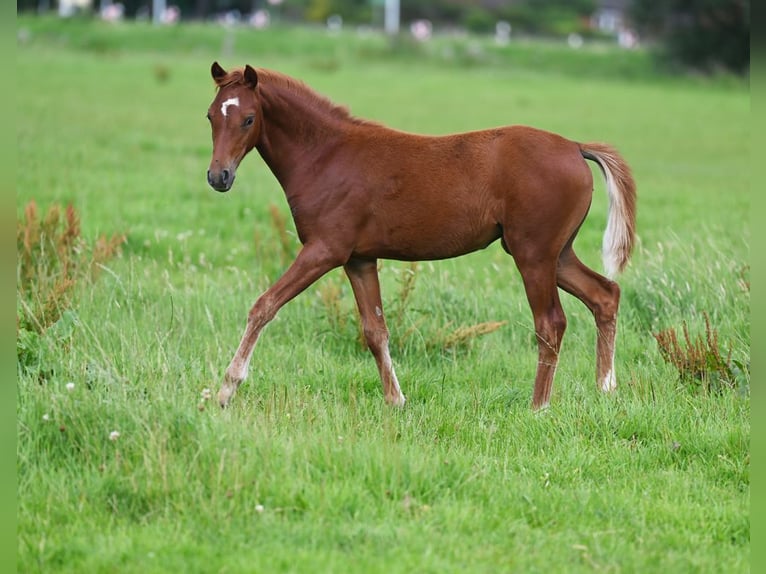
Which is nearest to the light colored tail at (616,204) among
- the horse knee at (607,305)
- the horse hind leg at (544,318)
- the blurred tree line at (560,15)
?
the horse knee at (607,305)

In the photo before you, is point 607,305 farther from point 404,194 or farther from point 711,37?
point 711,37

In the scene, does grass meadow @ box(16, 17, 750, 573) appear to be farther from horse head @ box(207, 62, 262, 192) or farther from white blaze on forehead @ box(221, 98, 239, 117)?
white blaze on forehead @ box(221, 98, 239, 117)

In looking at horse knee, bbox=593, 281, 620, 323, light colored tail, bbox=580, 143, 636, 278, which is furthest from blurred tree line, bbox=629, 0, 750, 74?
horse knee, bbox=593, 281, 620, 323

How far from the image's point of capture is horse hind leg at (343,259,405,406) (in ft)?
21.3

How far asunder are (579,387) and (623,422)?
26.2 inches

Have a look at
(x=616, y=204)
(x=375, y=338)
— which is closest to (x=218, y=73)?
(x=375, y=338)

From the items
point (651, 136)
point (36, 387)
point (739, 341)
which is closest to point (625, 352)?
point (739, 341)

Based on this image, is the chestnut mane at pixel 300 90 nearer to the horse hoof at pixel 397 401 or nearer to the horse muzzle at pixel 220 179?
the horse muzzle at pixel 220 179

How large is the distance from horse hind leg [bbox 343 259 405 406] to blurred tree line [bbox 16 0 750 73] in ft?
131

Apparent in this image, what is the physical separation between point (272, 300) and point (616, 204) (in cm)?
237

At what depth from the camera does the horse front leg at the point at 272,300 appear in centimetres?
597

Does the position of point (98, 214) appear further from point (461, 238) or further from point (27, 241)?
point (461, 238)

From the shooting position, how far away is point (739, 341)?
730cm

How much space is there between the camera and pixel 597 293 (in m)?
6.85
